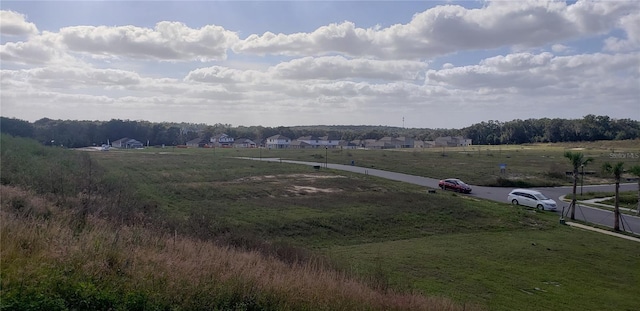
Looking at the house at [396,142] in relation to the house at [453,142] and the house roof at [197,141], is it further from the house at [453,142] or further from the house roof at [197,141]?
the house roof at [197,141]

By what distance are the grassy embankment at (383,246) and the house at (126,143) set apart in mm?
97029

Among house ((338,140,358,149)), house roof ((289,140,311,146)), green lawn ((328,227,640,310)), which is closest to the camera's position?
green lawn ((328,227,640,310))

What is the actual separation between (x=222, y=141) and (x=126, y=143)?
4503cm

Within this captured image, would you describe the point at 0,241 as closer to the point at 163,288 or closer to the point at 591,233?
the point at 163,288

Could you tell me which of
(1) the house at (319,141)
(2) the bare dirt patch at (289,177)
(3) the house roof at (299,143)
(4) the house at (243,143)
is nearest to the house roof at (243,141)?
(4) the house at (243,143)

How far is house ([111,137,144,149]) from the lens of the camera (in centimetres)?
13775

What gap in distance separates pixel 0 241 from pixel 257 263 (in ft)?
16.8

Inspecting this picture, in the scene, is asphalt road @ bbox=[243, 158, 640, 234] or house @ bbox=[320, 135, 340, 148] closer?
asphalt road @ bbox=[243, 158, 640, 234]

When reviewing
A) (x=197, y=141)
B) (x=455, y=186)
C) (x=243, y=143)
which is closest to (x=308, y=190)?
(x=455, y=186)

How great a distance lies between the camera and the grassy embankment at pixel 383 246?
9.12 meters

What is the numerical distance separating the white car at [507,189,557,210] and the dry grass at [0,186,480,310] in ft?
111

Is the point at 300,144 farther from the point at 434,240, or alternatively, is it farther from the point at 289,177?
the point at 434,240

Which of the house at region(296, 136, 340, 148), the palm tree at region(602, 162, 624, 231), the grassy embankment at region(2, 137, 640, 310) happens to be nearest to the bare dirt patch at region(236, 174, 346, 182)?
the grassy embankment at region(2, 137, 640, 310)

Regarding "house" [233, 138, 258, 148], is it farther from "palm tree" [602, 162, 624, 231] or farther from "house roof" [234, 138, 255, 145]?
"palm tree" [602, 162, 624, 231]
